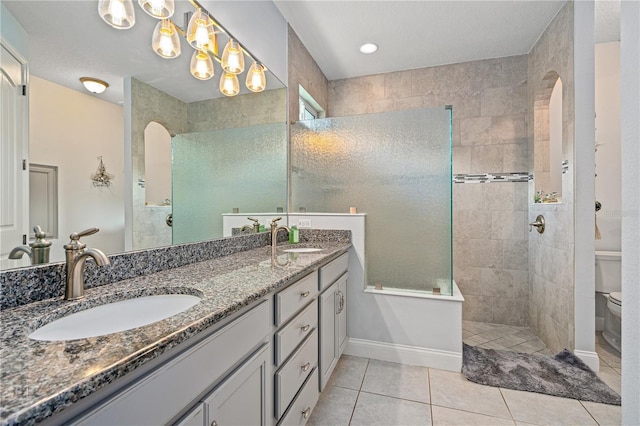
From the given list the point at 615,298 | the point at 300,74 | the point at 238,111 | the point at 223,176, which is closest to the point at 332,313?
the point at 223,176

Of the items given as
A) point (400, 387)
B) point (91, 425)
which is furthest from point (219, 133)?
point (400, 387)

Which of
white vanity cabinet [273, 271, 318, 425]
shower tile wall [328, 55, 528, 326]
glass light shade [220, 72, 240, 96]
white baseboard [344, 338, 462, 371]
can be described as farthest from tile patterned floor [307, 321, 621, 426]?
glass light shade [220, 72, 240, 96]

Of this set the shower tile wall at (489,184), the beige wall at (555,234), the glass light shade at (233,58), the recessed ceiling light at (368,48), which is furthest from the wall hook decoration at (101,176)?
the shower tile wall at (489,184)

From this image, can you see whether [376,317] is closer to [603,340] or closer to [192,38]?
[603,340]

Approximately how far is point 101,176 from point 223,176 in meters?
0.86

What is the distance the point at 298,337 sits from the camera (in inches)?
53.1

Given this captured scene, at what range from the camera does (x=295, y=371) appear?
1.31 metres

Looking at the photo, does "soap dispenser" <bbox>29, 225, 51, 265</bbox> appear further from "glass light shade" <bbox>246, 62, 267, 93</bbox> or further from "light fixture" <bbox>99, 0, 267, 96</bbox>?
"glass light shade" <bbox>246, 62, 267, 93</bbox>

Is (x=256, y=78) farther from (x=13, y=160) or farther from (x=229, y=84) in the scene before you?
(x=13, y=160)

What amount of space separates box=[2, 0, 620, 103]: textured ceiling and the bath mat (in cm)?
259

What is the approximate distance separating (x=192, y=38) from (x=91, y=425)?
1.67 meters

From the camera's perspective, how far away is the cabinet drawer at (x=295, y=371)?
1.16 meters

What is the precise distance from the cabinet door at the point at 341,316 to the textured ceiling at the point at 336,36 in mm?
1511

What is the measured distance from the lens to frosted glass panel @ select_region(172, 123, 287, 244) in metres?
1.52
